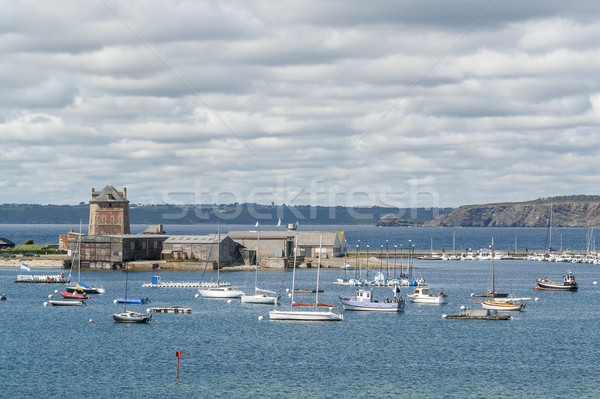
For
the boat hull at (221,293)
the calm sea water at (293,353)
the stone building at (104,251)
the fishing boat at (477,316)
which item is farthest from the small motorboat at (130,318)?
the stone building at (104,251)

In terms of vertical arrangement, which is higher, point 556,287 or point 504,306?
point 556,287

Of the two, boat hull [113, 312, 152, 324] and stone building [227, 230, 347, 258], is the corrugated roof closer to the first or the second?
stone building [227, 230, 347, 258]

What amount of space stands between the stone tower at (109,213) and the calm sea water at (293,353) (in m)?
68.9

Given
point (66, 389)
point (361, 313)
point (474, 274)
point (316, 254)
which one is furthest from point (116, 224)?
point (66, 389)

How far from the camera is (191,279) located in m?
129

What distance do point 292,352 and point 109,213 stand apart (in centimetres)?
11221

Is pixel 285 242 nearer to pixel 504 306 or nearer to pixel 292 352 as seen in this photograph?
pixel 504 306

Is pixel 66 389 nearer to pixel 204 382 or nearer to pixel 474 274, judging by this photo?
pixel 204 382

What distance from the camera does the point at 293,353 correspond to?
208 ft

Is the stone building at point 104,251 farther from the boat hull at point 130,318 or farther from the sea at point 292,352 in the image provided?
the boat hull at point 130,318

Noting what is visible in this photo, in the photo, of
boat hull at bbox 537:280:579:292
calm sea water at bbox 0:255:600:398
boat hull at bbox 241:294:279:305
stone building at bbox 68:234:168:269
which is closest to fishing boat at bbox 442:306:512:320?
calm sea water at bbox 0:255:600:398

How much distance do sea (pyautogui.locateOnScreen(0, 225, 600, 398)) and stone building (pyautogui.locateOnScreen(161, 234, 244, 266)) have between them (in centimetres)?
4244

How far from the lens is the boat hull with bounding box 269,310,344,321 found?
79.9 metres

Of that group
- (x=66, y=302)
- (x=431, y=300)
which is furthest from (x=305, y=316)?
(x=66, y=302)
